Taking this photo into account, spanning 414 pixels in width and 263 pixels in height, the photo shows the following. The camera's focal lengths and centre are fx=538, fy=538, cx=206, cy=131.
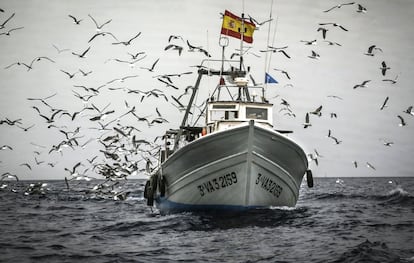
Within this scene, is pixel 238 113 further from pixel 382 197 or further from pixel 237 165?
pixel 382 197

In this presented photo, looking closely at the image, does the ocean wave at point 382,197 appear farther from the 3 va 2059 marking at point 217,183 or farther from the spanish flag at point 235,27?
the 3 va 2059 marking at point 217,183

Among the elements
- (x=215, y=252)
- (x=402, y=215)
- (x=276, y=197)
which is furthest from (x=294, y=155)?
(x=215, y=252)

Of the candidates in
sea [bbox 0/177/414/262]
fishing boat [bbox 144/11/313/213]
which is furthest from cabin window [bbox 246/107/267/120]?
sea [bbox 0/177/414/262]

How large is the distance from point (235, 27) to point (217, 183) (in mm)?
7291

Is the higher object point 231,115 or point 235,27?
point 235,27

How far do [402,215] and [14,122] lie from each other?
17.7 m

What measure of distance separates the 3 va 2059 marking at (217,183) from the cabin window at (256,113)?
3.23 m

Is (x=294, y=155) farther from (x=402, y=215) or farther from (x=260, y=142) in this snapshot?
(x=402, y=215)

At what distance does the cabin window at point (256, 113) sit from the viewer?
21.2 m

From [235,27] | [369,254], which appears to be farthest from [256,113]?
[369,254]

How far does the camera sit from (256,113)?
21.4m

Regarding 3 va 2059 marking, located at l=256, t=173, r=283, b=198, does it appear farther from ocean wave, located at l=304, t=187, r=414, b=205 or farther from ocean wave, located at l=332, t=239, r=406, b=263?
ocean wave, located at l=304, t=187, r=414, b=205

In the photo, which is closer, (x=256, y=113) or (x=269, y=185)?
(x=269, y=185)

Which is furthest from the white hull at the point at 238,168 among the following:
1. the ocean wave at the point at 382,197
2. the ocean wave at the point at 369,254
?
the ocean wave at the point at 382,197
